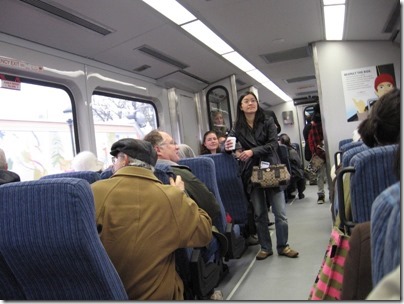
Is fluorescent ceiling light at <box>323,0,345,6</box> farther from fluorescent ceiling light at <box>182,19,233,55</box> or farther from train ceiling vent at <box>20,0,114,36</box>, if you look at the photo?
train ceiling vent at <box>20,0,114,36</box>

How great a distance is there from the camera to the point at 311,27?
379 centimetres

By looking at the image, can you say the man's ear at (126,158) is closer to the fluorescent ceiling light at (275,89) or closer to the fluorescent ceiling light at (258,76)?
the fluorescent ceiling light at (258,76)

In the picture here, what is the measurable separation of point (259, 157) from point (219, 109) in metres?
3.21

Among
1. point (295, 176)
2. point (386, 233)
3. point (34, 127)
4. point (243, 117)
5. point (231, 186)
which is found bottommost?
point (295, 176)

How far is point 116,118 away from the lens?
440 centimetres

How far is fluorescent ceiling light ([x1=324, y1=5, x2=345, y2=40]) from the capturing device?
320 cm

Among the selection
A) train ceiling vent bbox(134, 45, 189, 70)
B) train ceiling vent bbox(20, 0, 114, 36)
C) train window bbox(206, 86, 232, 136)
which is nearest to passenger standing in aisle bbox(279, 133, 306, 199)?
train window bbox(206, 86, 232, 136)

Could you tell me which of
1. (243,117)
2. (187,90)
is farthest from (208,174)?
(187,90)

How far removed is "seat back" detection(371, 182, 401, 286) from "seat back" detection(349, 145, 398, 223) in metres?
0.55

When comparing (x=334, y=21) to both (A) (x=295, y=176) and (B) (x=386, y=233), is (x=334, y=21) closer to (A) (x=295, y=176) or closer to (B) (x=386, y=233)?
(A) (x=295, y=176)

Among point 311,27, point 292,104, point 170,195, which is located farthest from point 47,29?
point 292,104

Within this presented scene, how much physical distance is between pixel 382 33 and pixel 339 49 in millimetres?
589

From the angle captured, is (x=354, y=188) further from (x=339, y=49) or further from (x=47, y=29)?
(x=339, y=49)

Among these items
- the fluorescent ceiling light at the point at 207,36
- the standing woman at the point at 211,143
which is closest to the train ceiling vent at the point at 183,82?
the fluorescent ceiling light at the point at 207,36
